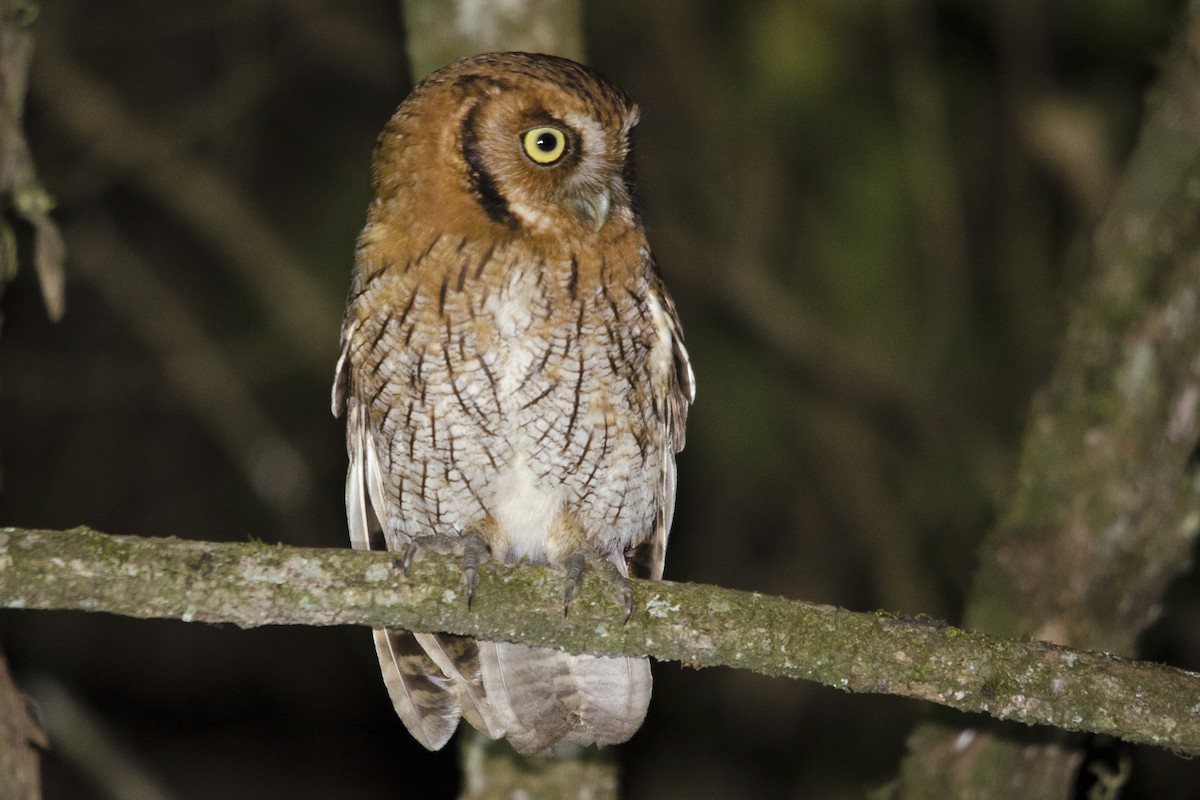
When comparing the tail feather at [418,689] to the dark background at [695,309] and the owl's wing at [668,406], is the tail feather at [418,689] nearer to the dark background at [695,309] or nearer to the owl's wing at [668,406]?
the owl's wing at [668,406]

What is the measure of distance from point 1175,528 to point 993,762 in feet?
2.12

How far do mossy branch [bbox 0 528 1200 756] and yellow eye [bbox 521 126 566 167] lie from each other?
2.68 feet

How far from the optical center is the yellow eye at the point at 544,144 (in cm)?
249

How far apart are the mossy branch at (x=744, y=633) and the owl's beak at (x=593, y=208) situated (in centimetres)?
77

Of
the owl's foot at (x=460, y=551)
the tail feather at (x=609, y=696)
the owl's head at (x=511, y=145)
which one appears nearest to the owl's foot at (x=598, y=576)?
the owl's foot at (x=460, y=551)

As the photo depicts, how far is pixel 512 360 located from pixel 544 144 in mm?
425

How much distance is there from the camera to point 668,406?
2867 millimetres

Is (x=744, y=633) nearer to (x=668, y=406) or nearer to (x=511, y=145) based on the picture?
(x=668, y=406)

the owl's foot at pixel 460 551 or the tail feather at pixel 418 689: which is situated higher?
the owl's foot at pixel 460 551

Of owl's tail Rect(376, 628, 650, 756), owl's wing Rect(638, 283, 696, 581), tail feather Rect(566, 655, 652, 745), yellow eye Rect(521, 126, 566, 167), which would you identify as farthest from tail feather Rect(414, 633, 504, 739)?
yellow eye Rect(521, 126, 566, 167)

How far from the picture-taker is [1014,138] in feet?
15.0

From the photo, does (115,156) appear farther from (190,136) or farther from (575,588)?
(575,588)

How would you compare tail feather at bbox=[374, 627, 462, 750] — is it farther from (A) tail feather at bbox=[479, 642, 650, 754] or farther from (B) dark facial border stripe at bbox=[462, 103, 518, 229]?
(B) dark facial border stripe at bbox=[462, 103, 518, 229]

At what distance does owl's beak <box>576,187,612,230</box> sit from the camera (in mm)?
2588
